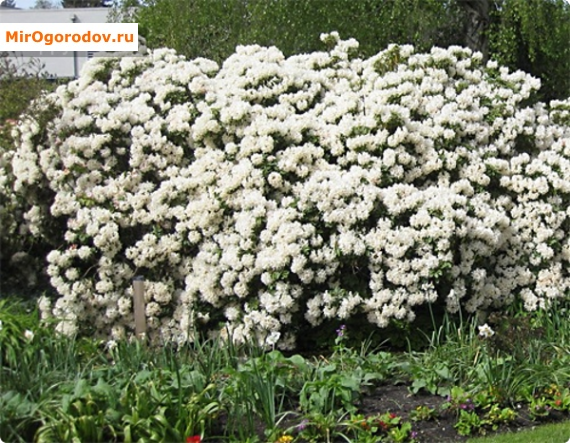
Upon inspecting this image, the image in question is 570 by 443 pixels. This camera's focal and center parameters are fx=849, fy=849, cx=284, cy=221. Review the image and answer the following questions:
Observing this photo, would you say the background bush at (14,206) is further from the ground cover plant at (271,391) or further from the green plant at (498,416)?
the green plant at (498,416)

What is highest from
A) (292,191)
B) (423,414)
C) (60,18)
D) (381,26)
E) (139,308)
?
(60,18)

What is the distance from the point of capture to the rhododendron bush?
247 inches

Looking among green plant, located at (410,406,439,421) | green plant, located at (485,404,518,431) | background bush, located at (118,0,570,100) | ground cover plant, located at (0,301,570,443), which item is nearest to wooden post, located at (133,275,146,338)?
ground cover plant, located at (0,301,570,443)

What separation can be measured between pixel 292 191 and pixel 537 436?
2723 millimetres

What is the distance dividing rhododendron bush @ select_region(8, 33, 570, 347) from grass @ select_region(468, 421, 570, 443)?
150 cm

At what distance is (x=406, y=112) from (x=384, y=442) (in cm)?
310

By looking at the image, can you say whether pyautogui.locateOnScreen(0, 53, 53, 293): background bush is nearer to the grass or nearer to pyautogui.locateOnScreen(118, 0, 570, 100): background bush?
the grass

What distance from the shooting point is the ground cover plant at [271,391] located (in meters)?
4.37

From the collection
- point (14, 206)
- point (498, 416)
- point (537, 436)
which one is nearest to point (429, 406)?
point (498, 416)

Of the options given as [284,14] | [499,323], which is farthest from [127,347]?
[284,14]

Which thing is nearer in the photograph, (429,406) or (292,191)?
(429,406)

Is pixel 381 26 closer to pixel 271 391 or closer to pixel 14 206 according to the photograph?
pixel 14 206

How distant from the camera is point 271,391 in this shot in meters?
4.66

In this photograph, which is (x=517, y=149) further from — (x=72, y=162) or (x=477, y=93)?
(x=72, y=162)
